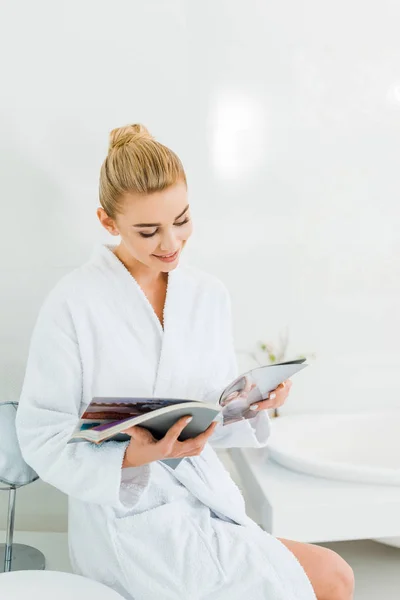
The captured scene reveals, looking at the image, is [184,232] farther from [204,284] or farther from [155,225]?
[204,284]

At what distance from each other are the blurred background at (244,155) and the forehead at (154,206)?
2.53 feet

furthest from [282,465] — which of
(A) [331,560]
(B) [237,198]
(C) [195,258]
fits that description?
(B) [237,198]

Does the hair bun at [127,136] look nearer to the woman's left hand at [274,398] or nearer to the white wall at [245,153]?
the white wall at [245,153]

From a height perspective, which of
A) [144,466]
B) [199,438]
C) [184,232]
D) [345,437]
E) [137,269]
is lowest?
[345,437]

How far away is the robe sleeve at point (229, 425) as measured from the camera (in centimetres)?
179

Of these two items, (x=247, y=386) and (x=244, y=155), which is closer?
(x=247, y=386)

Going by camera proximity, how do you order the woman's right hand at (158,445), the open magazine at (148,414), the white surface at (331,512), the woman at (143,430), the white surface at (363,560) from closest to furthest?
the open magazine at (148,414) < the woman's right hand at (158,445) < the woman at (143,430) < the white surface at (331,512) < the white surface at (363,560)

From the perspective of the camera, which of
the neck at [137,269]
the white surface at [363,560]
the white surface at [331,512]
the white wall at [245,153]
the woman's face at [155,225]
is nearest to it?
the woman's face at [155,225]

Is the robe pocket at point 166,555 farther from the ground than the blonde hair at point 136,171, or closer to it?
closer to it

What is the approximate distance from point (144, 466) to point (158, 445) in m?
0.21

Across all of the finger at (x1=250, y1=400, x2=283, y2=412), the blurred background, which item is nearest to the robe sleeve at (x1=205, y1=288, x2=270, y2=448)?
the finger at (x1=250, y1=400, x2=283, y2=412)

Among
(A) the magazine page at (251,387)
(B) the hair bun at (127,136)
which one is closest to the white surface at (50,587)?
(A) the magazine page at (251,387)

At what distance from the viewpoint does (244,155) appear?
2420 millimetres

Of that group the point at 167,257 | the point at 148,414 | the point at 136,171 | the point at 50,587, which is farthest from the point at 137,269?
the point at 50,587
